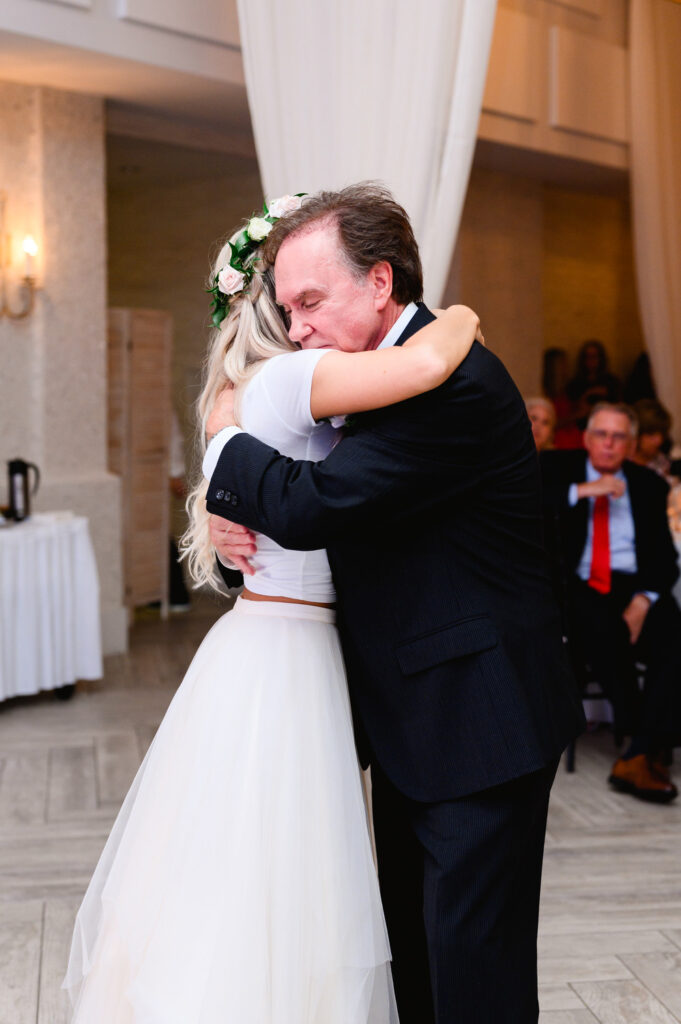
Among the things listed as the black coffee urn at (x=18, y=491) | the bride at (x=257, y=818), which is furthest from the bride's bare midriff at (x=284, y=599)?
the black coffee urn at (x=18, y=491)

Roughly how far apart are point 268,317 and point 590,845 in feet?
7.40

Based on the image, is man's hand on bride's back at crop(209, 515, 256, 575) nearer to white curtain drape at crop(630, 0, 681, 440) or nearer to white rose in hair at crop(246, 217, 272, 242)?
white rose in hair at crop(246, 217, 272, 242)

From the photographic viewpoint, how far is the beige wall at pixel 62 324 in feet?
18.4

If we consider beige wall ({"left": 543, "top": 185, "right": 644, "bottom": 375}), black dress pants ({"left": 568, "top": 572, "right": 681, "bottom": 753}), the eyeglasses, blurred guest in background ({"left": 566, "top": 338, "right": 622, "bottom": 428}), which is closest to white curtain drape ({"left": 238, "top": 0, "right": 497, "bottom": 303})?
the eyeglasses

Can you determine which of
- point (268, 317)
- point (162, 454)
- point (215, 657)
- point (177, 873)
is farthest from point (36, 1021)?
point (162, 454)

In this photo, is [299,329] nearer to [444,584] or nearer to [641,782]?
[444,584]

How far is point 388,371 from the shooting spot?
1396 mm

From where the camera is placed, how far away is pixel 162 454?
23.2 feet

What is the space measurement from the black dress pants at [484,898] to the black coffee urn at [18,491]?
3.75 meters

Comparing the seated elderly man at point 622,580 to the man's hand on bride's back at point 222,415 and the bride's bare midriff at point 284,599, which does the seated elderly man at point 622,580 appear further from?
the man's hand on bride's back at point 222,415

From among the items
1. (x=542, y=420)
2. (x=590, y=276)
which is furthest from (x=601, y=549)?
(x=590, y=276)

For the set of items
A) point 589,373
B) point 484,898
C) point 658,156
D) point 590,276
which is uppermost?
point 658,156

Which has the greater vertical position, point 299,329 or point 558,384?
point 558,384

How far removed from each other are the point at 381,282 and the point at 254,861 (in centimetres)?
85
